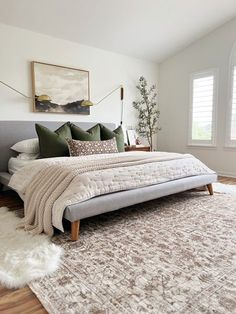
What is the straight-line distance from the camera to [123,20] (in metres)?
3.91

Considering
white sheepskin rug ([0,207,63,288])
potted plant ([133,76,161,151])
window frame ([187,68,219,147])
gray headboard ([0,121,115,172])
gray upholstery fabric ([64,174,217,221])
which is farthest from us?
potted plant ([133,76,161,151])

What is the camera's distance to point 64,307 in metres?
1.26

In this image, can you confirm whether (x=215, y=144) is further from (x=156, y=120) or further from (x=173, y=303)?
(x=173, y=303)

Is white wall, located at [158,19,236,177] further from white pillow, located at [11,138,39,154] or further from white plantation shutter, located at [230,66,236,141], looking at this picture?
white pillow, located at [11,138,39,154]

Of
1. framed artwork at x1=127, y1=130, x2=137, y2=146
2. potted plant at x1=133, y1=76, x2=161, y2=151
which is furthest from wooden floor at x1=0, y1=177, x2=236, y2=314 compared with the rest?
potted plant at x1=133, y1=76, x2=161, y2=151

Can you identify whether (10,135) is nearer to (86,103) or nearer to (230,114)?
(86,103)

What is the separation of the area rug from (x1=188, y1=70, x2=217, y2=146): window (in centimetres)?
266

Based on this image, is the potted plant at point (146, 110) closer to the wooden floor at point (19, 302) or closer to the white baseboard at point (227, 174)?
the white baseboard at point (227, 174)

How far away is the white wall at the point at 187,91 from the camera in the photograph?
459 centimetres

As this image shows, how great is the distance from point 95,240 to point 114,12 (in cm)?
332

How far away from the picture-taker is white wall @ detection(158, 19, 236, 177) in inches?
181

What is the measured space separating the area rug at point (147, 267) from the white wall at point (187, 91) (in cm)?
248

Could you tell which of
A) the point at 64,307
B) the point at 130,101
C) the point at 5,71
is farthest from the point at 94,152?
the point at 130,101

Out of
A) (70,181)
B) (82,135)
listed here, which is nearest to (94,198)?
(70,181)
